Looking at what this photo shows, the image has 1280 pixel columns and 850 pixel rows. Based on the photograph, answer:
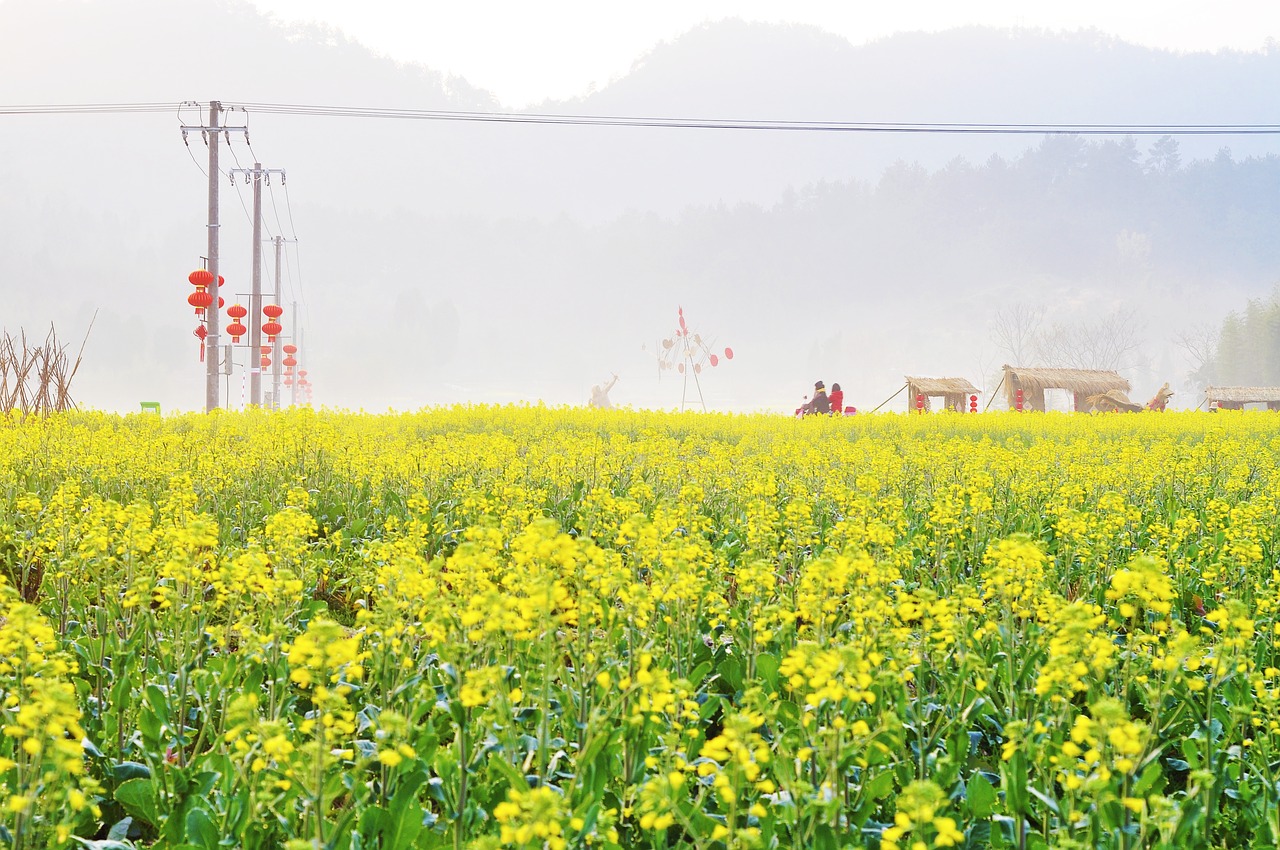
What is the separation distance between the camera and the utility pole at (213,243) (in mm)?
16609

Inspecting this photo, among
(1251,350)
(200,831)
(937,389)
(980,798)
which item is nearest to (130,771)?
(200,831)

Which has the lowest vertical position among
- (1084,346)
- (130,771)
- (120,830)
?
(120,830)

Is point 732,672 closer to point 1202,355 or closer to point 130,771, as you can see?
point 130,771

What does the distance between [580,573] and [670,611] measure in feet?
3.06

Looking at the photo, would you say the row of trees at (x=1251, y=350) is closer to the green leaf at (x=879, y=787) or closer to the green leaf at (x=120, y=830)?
the green leaf at (x=879, y=787)

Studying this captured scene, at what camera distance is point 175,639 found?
318 cm

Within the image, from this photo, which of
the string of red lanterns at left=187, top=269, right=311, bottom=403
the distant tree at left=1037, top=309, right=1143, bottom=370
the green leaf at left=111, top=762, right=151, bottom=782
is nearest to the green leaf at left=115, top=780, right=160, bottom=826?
the green leaf at left=111, top=762, right=151, bottom=782

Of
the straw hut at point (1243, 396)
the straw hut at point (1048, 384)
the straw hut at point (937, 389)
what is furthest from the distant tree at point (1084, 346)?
the straw hut at point (937, 389)

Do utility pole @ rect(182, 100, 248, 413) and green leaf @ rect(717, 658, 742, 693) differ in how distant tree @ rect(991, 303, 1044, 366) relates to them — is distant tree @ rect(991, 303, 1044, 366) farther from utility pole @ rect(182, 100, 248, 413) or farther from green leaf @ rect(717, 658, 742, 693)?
green leaf @ rect(717, 658, 742, 693)

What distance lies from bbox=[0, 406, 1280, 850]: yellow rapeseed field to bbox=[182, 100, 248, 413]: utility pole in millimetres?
11375

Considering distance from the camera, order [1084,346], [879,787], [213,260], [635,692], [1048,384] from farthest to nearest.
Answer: [1084,346] → [1048,384] → [213,260] → [635,692] → [879,787]

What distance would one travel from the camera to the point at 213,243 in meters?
16.6

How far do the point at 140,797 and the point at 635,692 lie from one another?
1.49 metres

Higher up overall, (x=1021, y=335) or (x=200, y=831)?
(x=1021, y=335)
